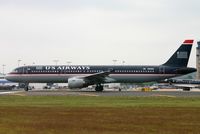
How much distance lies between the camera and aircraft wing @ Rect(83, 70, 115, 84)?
5933 cm

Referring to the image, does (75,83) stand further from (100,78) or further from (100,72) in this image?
(100,72)

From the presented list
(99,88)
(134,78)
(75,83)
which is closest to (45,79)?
(75,83)

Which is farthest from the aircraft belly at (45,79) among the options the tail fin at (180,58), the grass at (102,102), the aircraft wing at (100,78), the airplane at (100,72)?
the grass at (102,102)

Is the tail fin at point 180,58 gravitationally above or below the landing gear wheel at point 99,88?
above

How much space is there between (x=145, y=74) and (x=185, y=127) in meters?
46.7

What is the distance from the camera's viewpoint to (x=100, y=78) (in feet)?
200

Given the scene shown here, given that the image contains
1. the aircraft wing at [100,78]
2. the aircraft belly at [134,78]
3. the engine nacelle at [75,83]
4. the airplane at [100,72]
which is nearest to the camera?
the engine nacelle at [75,83]

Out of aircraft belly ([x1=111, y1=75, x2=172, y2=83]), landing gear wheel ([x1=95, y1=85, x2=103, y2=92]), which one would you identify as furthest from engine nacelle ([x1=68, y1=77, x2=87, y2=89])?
aircraft belly ([x1=111, y1=75, x2=172, y2=83])

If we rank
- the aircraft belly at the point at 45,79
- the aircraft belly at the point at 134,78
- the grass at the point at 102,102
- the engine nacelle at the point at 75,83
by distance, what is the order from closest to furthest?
the grass at the point at 102,102 → the engine nacelle at the point at 75,83 → the aircraft belly at the point at 45,79 → the aircraft belly at the point at 134,78

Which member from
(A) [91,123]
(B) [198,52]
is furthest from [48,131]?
(B) [198,52]

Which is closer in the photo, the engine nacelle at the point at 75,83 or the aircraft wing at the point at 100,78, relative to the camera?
the engine nacelle at the point at 75,83

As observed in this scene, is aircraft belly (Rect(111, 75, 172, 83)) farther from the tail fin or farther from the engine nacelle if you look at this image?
the engine nacelle

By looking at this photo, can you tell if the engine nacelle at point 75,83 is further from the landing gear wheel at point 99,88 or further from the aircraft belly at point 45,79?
the landing gear wheel at point 99,88

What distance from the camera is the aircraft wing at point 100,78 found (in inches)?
2336
